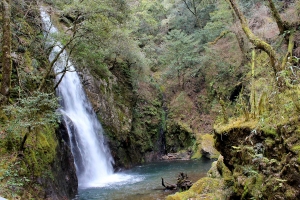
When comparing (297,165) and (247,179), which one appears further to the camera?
(247,179)

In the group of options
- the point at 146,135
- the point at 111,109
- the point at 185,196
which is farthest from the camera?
the point at 146,135

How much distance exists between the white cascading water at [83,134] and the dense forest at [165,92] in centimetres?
75

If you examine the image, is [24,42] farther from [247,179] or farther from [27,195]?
[247,179]

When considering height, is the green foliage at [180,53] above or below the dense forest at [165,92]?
above

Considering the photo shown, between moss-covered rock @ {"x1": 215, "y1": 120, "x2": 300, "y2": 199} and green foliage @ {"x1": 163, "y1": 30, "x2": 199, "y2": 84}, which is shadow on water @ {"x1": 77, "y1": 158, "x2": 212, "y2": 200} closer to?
moss-covered rock @ {"x1": 215, "y1": 120, "x2": 300, "y2": 199}

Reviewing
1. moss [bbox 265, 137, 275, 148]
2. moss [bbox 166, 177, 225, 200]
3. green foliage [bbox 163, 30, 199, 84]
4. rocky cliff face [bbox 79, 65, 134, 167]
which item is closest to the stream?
rocky cliff face [bbox 79, 65, 134, 167]

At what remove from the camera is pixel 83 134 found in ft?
42.2

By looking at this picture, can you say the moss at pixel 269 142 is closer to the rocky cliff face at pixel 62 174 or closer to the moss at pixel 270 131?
the moss at pixel 270 131

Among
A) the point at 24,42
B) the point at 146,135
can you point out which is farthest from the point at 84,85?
the point at 146,135

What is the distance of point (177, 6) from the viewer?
27812mm

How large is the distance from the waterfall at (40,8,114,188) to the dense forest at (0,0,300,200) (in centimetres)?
73

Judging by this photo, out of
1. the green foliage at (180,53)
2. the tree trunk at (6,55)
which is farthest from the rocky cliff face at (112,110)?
the tree trunk at (6,55)

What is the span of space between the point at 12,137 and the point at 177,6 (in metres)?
24.7

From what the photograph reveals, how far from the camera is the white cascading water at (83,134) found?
1201 cm
